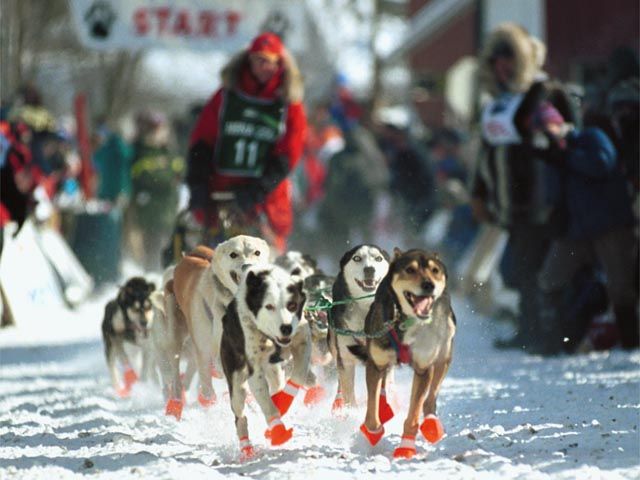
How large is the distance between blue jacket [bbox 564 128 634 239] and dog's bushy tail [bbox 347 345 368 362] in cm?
332

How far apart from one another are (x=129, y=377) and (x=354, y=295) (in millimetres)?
2351

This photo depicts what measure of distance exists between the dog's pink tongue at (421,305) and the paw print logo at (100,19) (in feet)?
33.1

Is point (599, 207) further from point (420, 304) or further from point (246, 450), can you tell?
point (246, 450)

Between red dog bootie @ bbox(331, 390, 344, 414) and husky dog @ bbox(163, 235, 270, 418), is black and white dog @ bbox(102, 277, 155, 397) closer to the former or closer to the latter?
husky dog @ bbox(163, 235, 270, 418)

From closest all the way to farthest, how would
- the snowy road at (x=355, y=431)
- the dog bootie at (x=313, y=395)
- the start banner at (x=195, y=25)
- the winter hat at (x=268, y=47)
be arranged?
1. the snowy road at (x=355, y=431)
2. the dog bootie at (x=313, y=395)
3. the winter hat at (x=268, y=47)
4. the start banner at (x=195, y=25)

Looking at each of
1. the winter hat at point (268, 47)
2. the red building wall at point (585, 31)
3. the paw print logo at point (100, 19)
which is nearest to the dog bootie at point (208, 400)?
the winter hat at point (268, 47)

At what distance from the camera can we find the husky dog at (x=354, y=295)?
573 centimetres

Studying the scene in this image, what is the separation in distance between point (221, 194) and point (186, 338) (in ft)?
5.10

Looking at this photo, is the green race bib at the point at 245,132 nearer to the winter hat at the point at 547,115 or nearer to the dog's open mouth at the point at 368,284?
the winter hat at the point at 547,115

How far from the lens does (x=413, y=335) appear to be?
5.18 m

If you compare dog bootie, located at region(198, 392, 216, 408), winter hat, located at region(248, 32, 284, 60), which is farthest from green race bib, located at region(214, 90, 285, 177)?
dog bootie, located at region(198, 392, 216, 408)

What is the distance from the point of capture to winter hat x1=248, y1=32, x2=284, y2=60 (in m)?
8.22

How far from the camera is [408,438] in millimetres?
5266

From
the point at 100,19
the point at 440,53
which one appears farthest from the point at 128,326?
the point at 440,53
